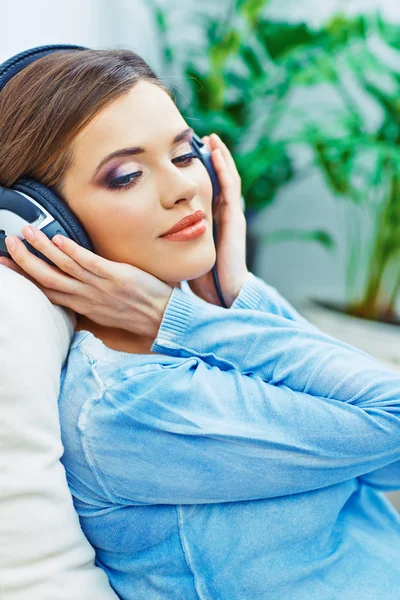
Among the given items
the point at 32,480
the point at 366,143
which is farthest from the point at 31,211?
the point at 366,143

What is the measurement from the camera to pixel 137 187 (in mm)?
865

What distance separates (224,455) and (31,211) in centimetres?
42

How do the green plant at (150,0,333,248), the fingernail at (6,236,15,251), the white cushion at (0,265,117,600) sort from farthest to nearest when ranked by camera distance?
the green plant at (150,0,333,248) → the fingernail at (6,236,15,251) → the white cushion at (0,265,117,600)

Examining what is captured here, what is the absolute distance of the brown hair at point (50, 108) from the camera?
848 mm

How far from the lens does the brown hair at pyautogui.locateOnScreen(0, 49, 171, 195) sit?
0.85 metres

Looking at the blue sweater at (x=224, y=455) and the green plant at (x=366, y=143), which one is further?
the green plant at (x=366, y=143)

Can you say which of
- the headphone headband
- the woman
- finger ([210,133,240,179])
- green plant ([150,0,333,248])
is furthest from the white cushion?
green plant ([150,0,333,248])

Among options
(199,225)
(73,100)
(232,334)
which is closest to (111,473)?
(232,334)

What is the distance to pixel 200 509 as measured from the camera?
807mm

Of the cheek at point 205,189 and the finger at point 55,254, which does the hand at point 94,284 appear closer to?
the finger at point 55,254

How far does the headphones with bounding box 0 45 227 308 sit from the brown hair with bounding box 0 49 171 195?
0.06 feet

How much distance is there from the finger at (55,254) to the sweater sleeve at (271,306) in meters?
0.29

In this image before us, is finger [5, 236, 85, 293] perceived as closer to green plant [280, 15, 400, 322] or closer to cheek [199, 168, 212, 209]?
cheek [199, 168, 212, 209]

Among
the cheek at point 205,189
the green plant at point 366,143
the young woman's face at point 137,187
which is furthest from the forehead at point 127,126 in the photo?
the green plant at point 366,143
